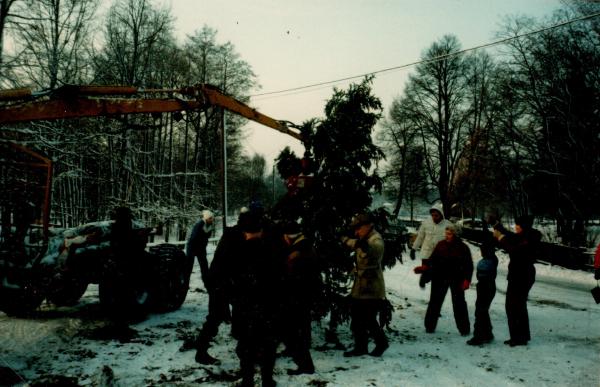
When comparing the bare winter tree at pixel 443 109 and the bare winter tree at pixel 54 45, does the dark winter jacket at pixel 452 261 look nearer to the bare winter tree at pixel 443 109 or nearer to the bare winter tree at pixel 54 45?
the bare winter tree at pixel 54 45

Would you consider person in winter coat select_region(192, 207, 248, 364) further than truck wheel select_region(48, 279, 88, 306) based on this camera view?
No

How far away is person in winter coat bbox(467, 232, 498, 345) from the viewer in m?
6.61

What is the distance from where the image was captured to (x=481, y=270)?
271 inches

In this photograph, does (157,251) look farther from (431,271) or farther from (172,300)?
(431,271)

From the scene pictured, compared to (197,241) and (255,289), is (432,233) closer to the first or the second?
(255,289)

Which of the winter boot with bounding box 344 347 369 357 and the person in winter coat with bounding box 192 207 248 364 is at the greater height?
the person in winter coat with bounding box 192 207 248 364

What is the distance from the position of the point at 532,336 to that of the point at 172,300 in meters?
6.22

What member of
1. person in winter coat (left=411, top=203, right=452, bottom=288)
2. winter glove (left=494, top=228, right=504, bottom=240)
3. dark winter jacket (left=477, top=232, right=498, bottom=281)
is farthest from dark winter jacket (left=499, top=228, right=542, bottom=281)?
person in winter coat (left=411, top=203, right=452, bottom=288)

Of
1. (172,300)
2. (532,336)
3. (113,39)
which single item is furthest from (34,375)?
(113,39)

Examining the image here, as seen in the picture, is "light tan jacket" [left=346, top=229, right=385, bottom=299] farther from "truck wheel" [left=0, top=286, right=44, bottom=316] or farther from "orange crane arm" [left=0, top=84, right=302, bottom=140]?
"truck wheel" [left=0, top=286, right=44, bottom=316]

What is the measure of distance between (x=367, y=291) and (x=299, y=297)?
106cm

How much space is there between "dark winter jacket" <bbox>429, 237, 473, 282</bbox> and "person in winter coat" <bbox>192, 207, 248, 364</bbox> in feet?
12.0

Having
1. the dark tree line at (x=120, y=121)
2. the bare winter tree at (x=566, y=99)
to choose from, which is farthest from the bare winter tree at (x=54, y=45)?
the bare winter tree at (x=566, y=99)

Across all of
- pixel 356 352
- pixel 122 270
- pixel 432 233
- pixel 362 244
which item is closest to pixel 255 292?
pixel 362 244
